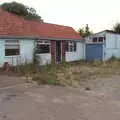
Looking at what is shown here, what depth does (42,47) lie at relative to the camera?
29.2 meters

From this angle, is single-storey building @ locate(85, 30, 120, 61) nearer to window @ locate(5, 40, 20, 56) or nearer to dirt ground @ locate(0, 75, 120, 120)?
window @ locate(5, 40, 20, 56)

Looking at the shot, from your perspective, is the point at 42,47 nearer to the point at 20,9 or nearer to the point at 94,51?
the point at 94,51

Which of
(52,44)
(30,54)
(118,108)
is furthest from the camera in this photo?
(52,44)

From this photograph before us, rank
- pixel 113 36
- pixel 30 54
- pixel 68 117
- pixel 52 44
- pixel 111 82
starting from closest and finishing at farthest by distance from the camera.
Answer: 1. pixel 68 117
2. pixel 111 82
3. pixel 30 54
4. pixel 52 44
5. pixel 113 36

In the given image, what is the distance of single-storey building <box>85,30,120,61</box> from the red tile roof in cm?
214

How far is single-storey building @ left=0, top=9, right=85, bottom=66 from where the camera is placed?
83.6 feet

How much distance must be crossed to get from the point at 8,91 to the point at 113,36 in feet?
82.0

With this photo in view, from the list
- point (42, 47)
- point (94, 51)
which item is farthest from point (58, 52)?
point (94, 51)

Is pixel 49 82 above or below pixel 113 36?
below

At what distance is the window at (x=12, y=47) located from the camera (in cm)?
2533

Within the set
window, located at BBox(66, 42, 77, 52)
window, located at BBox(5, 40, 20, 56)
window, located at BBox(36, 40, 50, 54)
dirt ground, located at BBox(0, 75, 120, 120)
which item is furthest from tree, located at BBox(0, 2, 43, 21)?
dirt ground, located at BBox(0, 75, 120, 120)

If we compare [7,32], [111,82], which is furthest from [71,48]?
[111,82]

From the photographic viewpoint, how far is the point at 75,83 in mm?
18234

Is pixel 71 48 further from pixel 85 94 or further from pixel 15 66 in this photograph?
pixel 85 94
